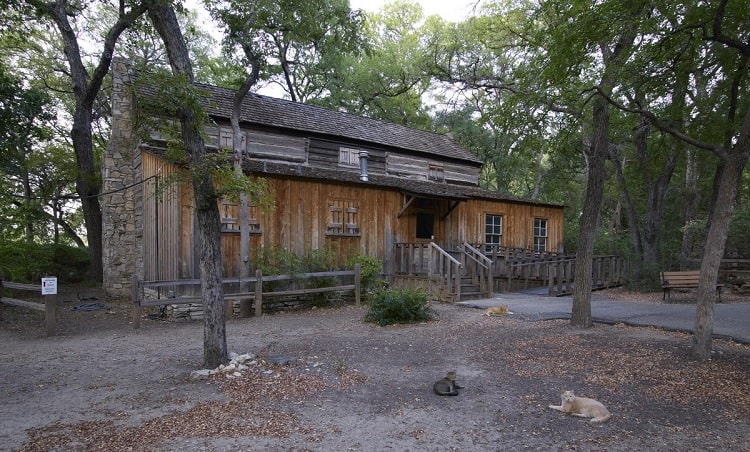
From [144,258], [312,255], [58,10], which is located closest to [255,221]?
[312,255]

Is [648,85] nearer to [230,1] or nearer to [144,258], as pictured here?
[230,1]

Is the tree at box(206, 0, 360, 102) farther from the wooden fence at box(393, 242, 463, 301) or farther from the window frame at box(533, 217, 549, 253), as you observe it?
the window frame at box(533, 217, 549, 253)

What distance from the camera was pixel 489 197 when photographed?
59.4 ft

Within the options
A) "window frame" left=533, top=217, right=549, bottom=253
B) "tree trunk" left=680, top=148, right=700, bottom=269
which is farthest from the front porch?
"window frame" left=533, top=217, right=549, bottom=253

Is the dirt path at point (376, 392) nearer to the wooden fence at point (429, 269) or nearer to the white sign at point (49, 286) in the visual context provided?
the white sign at point (49, 286)

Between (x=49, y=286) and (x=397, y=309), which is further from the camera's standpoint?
(x=397, y=309)

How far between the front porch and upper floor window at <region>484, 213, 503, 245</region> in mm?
862

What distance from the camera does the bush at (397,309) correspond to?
993cm

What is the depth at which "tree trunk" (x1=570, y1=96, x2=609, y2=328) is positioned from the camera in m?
8.98

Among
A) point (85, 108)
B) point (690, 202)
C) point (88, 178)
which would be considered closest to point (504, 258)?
point (690, 202)

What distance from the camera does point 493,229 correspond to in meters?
18.8

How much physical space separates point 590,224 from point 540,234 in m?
11.8

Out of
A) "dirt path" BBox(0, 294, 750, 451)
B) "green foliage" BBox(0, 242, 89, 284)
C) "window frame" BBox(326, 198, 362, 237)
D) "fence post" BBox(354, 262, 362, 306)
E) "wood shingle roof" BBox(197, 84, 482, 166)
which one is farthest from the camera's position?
"wood shingle roof" BBox(197, 84, 482, 166)

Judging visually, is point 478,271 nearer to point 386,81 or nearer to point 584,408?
point 584,408
